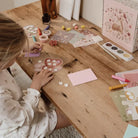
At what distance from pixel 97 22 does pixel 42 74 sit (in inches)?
23.7

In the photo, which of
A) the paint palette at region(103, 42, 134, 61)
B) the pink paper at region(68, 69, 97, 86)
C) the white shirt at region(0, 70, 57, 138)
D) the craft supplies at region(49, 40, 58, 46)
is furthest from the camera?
the craft supplies at region(49, 40, 58, 46)

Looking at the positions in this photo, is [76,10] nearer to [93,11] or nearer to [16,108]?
[93,11]

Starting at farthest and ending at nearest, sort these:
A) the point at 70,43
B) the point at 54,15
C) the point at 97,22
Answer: the point at 54,15, the point at 97,22, the point at 70,43

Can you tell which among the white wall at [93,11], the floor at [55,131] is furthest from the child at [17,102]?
the white wall at [93,11]

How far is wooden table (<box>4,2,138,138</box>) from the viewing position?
0.71 m

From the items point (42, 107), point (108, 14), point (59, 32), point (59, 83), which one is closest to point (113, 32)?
point (108, 14)

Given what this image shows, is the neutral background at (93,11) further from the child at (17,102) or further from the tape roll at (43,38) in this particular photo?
the child at (17,102)

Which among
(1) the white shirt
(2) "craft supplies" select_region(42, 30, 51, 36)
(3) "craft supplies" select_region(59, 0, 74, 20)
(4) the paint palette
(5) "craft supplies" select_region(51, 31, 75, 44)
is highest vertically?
(3) "craft supplies" select_region(59, 0, 74, 20)

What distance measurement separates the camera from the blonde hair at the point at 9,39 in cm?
68

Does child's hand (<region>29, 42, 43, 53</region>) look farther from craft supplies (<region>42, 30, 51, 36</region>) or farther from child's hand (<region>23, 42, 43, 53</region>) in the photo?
craft supplies (<region>42, 30, 51, 36</region>)

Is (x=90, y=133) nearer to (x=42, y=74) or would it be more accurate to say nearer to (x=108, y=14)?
(x=42, y=74)

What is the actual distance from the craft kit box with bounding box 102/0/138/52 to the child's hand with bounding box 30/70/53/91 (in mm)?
471

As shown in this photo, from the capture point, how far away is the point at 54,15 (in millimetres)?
1374

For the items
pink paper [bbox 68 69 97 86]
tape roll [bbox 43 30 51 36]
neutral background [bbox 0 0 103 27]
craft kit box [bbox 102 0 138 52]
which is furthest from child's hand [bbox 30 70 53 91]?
neutral background [bbox 0 0 103 27]
